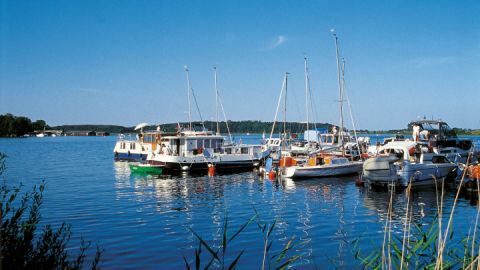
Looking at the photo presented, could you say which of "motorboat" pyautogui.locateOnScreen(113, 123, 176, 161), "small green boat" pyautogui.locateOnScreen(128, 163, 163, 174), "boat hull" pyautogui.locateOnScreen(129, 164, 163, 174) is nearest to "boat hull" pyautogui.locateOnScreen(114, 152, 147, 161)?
"motorboat" pyautogui.locateOnScreen(113, 123, 176, 161)

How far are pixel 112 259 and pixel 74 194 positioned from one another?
655 inches

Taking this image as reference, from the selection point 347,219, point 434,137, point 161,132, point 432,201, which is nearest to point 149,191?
point 347,219

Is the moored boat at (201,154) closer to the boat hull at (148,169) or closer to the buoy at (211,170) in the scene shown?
the buoy at (211,170)

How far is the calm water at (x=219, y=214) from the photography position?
14141 mm

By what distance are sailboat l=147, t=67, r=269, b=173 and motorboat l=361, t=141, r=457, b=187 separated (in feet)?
53.1

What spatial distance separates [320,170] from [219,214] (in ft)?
53.0

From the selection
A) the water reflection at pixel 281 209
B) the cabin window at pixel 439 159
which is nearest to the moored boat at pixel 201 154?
the water reflection at pixel 281 209

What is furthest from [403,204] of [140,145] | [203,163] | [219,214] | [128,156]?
[128,156]

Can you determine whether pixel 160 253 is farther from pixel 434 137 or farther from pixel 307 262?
pixel 434 137

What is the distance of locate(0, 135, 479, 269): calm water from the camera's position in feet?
46.4

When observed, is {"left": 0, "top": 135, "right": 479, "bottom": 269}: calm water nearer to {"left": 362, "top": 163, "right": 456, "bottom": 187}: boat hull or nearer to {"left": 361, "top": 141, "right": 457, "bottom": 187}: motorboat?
{"left": 362, "top": 163, "right": 456, "bottom": 187}: boat hull

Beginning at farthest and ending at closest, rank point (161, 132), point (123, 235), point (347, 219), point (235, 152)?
point (161, 132)
point (235, 152)
point (347, 219)
point (123, 235)

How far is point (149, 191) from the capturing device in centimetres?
2945

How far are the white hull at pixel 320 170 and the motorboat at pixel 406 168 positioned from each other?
5.04m
